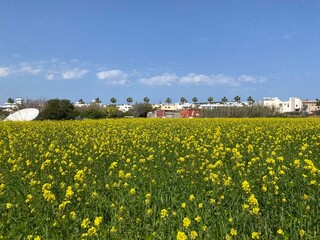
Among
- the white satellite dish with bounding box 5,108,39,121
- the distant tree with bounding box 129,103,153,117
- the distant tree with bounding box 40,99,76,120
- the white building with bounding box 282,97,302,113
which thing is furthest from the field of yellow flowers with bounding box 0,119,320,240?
the white building with bounding box 282,97,302,113

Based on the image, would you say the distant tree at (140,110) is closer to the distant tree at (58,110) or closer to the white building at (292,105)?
the distant tree at (58,110)

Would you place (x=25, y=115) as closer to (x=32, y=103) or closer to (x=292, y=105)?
(x=32, y=103)

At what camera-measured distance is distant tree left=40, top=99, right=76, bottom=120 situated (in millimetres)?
59500

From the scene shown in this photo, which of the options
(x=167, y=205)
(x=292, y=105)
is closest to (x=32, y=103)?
(x=167, y=205)

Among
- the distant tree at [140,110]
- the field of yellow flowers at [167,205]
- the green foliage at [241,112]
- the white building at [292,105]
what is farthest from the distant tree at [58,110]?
the white building at [292,105]

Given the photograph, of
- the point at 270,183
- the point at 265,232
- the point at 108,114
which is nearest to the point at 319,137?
the point at 270,183

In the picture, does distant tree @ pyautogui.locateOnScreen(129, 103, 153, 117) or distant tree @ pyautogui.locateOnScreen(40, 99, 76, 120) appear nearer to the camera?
distant tree @ pyautogui.locateOnScreen(40, 99, 76, 120)

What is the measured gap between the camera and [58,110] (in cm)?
5991

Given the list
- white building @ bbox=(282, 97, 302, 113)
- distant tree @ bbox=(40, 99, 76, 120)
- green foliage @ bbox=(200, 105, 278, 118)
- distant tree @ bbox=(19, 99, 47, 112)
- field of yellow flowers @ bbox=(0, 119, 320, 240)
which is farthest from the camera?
white building @ bbox=(282, 97, 302, 113)

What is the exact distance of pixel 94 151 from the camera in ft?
32.4

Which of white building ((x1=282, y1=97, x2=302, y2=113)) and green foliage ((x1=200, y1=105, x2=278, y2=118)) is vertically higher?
white building ((x1=282, y1=97, x2=302, y2=113))

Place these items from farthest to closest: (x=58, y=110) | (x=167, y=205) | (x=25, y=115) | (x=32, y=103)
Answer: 1. (x=32, y=103)
2. (x=58, y=110)
3. (x=25, y=115)
4. (x=167, y=205)

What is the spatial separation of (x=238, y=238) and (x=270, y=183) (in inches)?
60.7

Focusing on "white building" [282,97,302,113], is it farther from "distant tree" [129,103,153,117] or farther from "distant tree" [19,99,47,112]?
"distant tree" [19,99,47,112]
